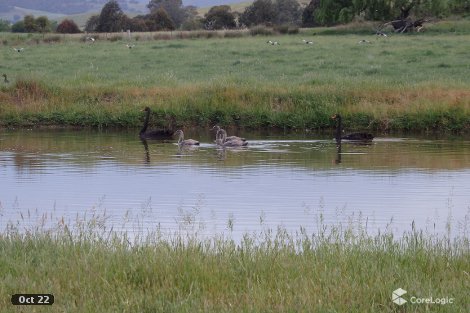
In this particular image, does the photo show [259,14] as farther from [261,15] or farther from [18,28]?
[18,28]

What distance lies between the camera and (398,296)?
8.25 meters

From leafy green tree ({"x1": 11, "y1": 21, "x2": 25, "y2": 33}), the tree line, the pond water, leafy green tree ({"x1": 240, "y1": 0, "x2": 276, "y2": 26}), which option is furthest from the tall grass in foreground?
leafy green tree ({"x1": 11, "y1": 21, "x2": 25, "y2": 33})

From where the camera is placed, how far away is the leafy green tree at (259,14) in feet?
305

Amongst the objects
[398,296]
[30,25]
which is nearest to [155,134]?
[398,296]

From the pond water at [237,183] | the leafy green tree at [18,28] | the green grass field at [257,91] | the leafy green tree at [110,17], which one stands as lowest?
the pond water at [237,183]

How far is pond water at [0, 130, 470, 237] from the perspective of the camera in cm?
1432

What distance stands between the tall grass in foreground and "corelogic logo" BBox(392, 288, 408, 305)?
0.16 ft

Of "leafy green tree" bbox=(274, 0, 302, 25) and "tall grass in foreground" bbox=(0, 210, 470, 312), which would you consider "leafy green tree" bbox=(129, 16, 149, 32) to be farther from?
"tall grass in foreground" bbox=(0, 210, 470, 312)

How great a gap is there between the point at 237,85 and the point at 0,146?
8.42 metres

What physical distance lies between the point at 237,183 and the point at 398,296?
10.1 m

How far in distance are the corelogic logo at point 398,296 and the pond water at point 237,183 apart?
3.94 meters
